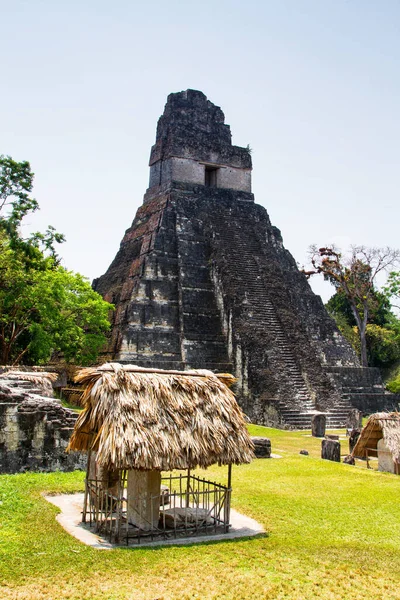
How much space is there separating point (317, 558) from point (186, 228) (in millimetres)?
19893

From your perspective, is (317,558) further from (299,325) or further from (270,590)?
(299,325)

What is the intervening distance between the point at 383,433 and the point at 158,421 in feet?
22.5

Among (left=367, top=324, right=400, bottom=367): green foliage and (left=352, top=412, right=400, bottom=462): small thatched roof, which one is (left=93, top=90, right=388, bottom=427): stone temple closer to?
(left=352, top=412, right=400, bottom=462): small thatched roof

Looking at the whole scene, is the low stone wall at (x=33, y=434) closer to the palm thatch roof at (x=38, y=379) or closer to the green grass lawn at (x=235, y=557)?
the green grass lawn at (x=235, y=557)

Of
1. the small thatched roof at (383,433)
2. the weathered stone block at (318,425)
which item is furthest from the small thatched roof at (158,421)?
the weathered stone block at (318,425)

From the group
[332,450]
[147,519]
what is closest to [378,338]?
[332,450]

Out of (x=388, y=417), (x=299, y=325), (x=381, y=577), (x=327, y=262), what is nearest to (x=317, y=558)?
(x=381, y=577)

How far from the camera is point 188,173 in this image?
27547 mm

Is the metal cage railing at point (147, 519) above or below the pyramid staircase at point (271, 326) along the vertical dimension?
below

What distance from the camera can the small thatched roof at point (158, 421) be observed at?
7.52 meters

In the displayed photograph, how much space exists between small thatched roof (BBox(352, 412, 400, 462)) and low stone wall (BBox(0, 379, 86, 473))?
5.88m

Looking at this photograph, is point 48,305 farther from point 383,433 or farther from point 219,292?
point 383,433

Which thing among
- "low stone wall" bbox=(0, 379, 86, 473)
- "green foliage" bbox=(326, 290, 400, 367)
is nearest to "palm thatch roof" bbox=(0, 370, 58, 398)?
"low stone wall" bbox=(0, 379, 86, 473)

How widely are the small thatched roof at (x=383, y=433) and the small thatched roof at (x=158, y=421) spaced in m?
5.64
